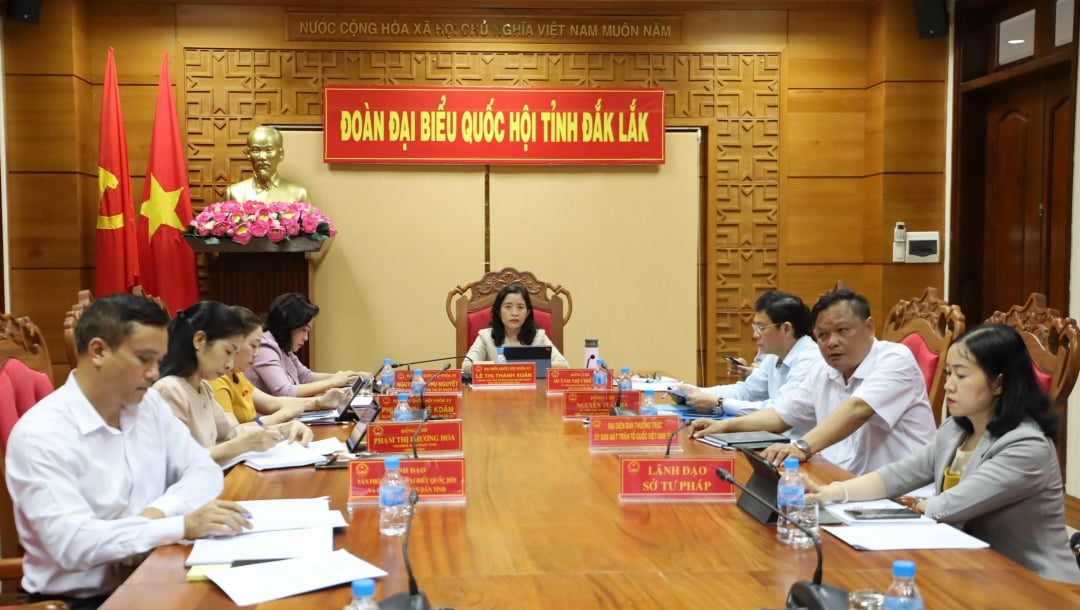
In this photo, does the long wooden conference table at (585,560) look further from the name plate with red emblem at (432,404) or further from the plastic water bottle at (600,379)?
the plastic water bottle at (600,379)

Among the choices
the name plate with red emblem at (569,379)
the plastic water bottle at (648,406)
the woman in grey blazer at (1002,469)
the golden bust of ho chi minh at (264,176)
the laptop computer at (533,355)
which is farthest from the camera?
the golden bust of ho chi minh at (264,176)

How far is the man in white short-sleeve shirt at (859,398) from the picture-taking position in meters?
2.79

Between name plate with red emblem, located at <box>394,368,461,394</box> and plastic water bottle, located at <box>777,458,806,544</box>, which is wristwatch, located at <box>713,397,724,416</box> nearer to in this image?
name plate with red emblem, located at <box>394,368,461,394</box>

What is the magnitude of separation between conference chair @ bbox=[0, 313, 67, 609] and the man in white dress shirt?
28 cm

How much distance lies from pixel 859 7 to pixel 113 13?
186 inches

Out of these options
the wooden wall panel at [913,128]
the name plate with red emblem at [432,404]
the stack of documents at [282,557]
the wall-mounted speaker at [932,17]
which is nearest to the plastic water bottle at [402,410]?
the name plate with red emblem at [432,404]

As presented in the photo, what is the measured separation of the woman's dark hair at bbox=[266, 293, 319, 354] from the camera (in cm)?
412

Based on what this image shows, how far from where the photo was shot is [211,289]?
609cm

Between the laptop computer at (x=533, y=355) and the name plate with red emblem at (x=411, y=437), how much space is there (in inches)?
69.2

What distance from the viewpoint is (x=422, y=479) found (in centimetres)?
215

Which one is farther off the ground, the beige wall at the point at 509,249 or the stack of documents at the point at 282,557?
the beige wall at the point at 509,249

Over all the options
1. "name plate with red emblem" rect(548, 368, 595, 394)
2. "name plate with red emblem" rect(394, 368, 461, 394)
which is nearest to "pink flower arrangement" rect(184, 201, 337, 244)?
"name plate with red emblem" rect(394, 368, 461, 394)

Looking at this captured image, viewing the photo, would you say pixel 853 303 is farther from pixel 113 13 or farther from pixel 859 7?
pixel 113 13

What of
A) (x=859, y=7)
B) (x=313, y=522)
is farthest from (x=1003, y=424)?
(x=859, y=7)
